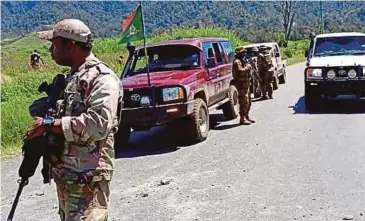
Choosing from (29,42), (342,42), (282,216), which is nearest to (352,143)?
(282,216)

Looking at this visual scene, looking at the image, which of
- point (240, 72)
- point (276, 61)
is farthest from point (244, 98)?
point (276, 61)

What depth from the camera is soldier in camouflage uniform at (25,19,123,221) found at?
307cm

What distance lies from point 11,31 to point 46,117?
146206mm

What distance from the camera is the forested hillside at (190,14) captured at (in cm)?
12121

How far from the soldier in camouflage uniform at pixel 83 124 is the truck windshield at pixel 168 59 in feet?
24.1

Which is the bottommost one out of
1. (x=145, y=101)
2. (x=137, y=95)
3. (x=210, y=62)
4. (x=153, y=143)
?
(x=153, y=143)

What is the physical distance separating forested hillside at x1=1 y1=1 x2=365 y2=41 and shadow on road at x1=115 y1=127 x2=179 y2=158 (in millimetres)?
97581

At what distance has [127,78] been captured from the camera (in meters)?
10.4

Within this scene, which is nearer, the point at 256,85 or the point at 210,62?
the point at 210,62

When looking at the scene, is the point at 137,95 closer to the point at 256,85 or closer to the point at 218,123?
the point at 218,123

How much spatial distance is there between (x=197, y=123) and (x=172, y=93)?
2.36 feet

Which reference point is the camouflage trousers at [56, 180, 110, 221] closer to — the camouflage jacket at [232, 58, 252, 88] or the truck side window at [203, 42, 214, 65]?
the truck side window at [203, 42, 214, 65]

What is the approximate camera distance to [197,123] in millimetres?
9703

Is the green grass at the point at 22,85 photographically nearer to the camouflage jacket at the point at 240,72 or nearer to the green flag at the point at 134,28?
the green flag at the point at 134,28
